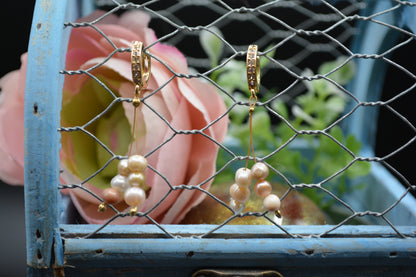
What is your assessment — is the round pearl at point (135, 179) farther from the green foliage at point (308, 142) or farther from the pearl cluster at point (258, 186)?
the green foliage at point (308, 142)

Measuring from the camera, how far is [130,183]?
0.90ft

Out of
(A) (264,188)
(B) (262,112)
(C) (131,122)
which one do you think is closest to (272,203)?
(A) (264,188)

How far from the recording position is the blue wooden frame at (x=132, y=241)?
269mm

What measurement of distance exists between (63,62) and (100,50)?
0.03 meters

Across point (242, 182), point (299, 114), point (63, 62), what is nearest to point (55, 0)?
point (63, 62)

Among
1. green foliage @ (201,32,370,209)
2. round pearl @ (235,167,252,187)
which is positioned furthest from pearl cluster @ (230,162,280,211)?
green foliage @ (201,32,370,209)

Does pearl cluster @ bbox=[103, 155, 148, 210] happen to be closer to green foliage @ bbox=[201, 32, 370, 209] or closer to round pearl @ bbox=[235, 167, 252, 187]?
round pearl @ bbox=[235, 167, 252, 187]

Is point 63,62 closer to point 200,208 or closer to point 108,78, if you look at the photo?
point 108,78

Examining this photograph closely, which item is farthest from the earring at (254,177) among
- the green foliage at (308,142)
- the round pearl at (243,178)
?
the green foliage at (308,142)

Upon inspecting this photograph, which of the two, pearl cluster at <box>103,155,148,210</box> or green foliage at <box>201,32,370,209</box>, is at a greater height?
green foliage at <box>201,32,370,209</box>

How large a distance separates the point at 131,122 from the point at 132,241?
87 millimetres

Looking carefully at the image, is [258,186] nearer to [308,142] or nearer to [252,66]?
[252,66]

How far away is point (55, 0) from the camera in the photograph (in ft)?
0.92

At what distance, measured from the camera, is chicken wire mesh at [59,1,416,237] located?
293 millimetres
